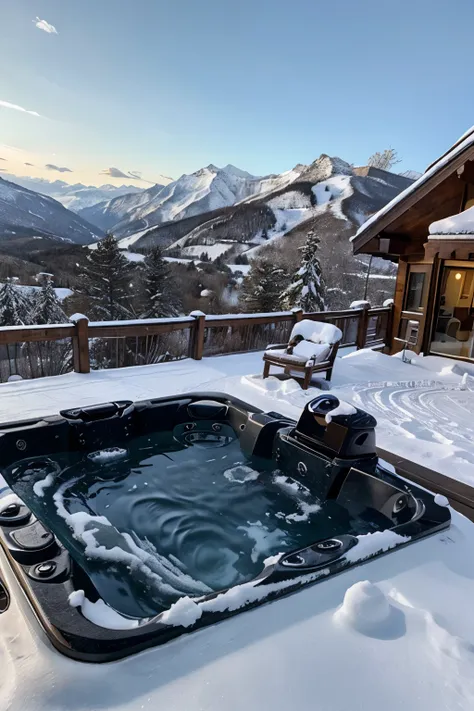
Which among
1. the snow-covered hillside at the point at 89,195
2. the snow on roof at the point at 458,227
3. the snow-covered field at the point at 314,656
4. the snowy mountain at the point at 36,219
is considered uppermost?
the snow-covered hillside at the point at 89,195

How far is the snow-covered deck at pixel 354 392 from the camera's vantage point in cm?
379

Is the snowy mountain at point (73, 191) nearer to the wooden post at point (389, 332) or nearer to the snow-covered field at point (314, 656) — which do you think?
the wooden post at point (389, 332)

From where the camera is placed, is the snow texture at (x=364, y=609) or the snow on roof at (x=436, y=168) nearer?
the snow texture at (x=364, y=609)

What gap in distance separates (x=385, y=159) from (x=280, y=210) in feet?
26.9

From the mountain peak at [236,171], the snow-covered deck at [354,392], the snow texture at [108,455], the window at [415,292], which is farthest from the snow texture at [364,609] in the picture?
the mountain peak at [236,171]

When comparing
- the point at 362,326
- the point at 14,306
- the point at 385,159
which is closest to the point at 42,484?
the point at 362,326

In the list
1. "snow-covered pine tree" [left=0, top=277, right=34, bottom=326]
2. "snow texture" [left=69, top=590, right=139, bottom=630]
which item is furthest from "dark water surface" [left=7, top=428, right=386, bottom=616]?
"snow-covered pine tree" [left=0, top=277, right=34, bottom=326]

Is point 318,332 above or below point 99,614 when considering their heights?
above

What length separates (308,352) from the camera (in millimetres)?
5434

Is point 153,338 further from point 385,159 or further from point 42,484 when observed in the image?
point 385,159

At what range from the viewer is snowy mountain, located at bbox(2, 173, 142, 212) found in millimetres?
22109

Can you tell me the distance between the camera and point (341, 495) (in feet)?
9.66

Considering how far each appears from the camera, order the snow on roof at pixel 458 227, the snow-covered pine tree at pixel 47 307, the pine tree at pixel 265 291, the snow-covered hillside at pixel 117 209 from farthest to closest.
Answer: the snow-covered hillside at pixel 117 209, the pine tree at pixel 265 291, the snow-covered pine tree at pixel 47 307, the snow on roof at pixel 458 227

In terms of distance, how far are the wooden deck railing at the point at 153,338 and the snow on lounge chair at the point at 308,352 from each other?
4.10 feet
